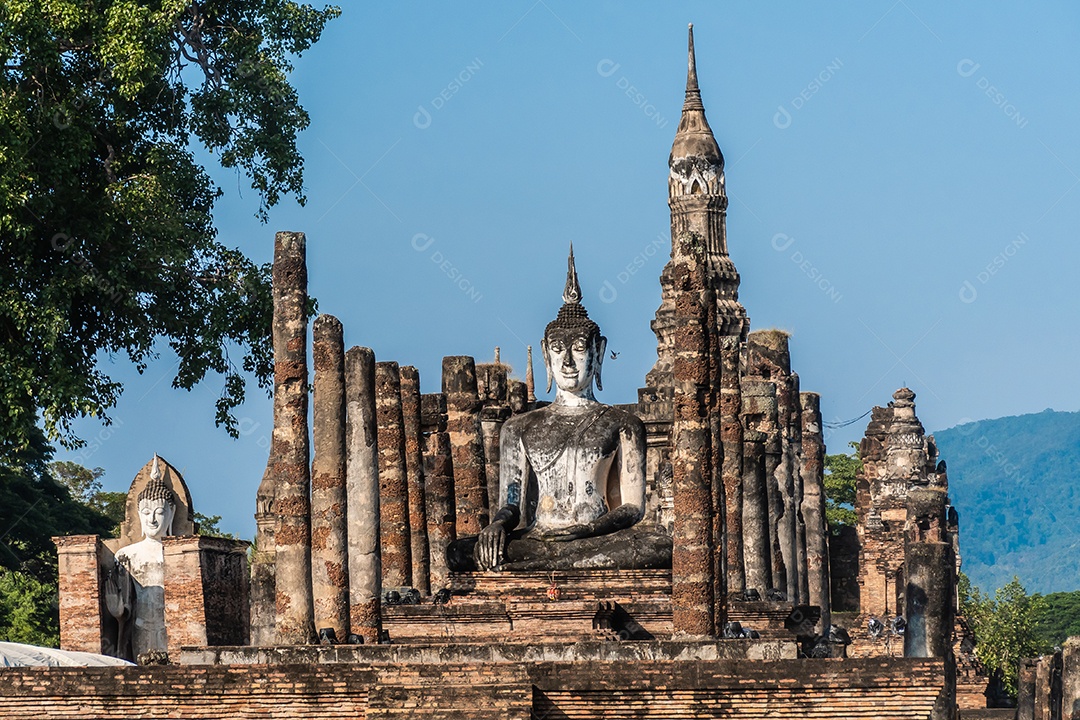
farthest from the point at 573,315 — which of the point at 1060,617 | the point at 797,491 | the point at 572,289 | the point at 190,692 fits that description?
the point at 1060,617

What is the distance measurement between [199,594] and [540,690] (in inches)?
373

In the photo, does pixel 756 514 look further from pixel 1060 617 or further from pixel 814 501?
pixel 1060 617

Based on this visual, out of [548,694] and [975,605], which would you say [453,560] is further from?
[975,605]

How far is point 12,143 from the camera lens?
82.3 feet

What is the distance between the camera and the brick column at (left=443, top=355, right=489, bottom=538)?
25234 millimetres

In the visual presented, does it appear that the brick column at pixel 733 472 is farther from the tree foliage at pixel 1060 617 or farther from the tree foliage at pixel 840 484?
the tree foliage at pixel 1060 617

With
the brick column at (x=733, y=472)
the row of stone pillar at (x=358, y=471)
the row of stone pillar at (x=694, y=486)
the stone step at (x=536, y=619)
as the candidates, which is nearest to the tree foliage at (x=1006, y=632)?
the brick column at (x=733, y=472)

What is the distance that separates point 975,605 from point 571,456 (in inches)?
1435

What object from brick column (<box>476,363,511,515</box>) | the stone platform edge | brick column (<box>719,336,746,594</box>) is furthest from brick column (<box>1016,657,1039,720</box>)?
the stone platform edge

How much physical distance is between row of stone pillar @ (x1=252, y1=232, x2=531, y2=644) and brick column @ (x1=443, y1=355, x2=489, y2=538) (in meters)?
0.01

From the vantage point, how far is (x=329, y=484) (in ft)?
62.7

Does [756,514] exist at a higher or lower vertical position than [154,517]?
lower

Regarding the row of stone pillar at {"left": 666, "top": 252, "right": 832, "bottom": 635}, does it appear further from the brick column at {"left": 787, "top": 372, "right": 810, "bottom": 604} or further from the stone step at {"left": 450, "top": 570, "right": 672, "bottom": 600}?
the stone step at {"left": 450, "top": 570, "right": 672, "bottom": 600}

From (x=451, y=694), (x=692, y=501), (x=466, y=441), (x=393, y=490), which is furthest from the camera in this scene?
(x=466, y=441)
